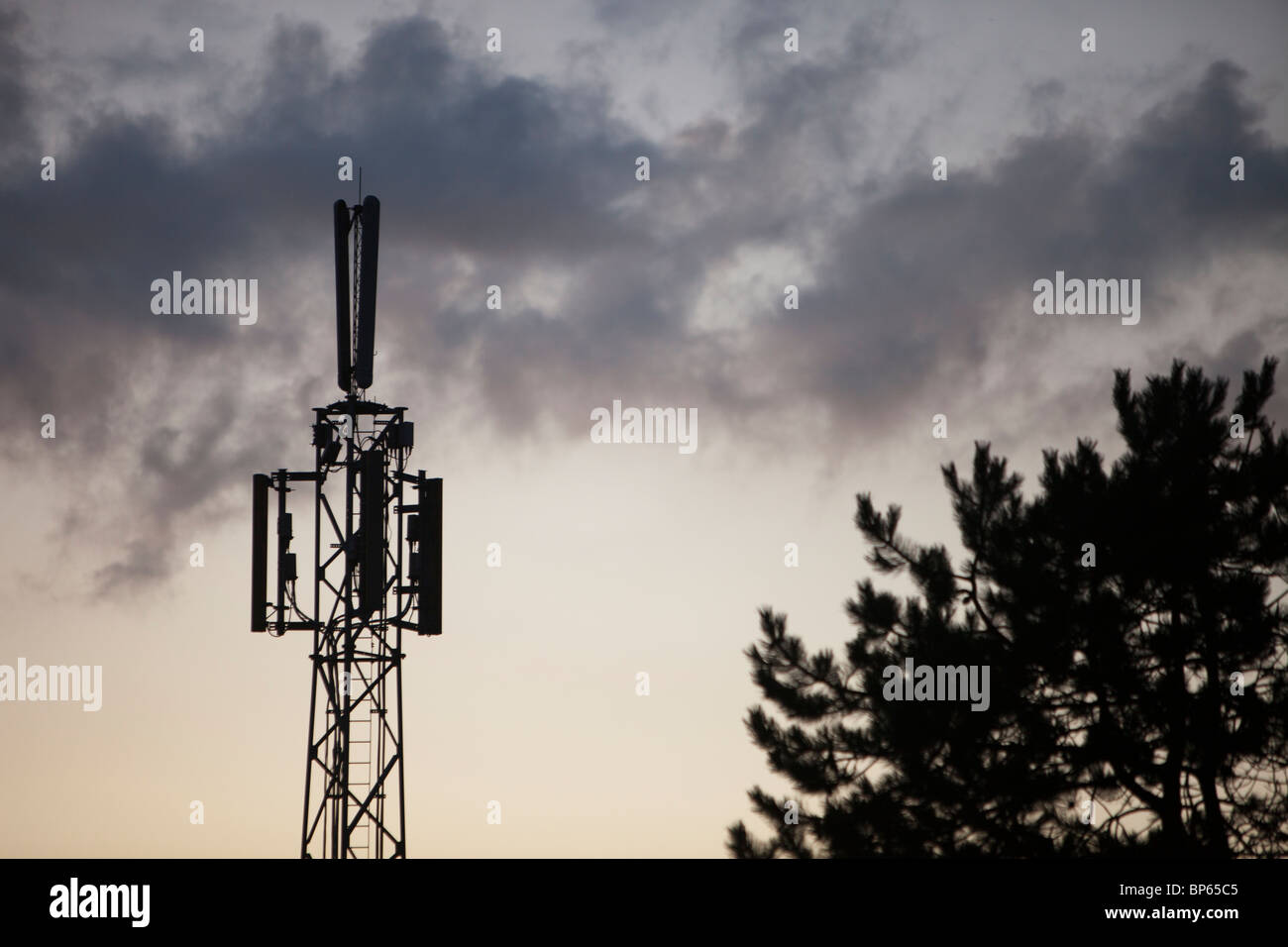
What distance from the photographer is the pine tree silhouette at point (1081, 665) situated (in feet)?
61.7

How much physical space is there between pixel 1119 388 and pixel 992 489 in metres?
2.50

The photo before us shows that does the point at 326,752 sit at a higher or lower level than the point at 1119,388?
lower

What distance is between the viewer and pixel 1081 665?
65.2 feet

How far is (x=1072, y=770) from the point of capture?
19016mm

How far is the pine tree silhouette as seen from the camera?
18.8m
